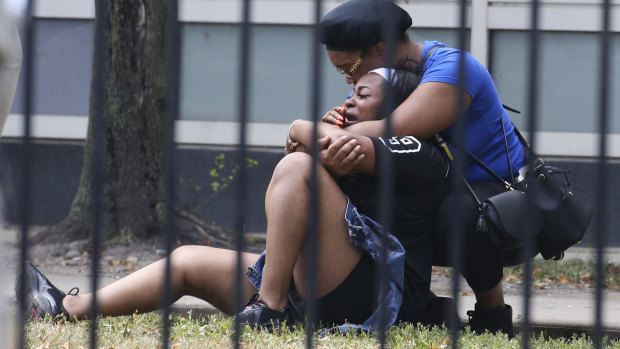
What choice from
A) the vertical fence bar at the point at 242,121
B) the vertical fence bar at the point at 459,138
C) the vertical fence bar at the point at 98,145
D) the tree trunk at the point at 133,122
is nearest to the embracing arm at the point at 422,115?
the vertical fence bar at the point at 459,138

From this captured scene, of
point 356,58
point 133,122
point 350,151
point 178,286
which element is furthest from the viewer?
point 133,122

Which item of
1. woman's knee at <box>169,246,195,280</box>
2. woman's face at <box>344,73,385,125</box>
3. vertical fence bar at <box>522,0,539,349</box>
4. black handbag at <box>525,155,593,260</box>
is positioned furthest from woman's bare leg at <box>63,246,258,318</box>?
vertical fence bar at <box>522,0,539,349</box>

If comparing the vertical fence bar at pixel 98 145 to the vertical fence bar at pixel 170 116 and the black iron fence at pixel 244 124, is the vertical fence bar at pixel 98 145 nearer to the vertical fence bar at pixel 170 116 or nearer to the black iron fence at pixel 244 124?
the black iron fence at pixel 244 124

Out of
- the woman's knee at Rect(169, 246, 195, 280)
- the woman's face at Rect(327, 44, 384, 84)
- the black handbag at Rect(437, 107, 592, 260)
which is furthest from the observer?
the woman's face at Rect(327, 44, 384, 84)

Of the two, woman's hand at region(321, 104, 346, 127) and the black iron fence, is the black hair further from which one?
the black iron fence

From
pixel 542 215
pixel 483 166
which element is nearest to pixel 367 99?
pixel 483 166

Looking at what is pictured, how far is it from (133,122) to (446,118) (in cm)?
410

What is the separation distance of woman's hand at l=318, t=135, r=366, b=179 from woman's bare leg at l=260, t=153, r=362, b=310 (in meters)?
0.04

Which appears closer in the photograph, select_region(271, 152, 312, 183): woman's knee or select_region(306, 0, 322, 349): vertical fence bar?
select_region(306, 0, 322, 349): vertical fence bar

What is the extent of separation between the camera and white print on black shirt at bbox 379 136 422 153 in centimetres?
315

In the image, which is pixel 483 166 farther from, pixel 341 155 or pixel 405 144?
pixel 341 155

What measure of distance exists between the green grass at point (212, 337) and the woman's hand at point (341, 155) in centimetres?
61

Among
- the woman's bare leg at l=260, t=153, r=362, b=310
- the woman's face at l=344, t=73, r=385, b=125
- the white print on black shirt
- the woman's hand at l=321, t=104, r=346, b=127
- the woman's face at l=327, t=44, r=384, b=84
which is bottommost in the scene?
the woman's bare leg at l=260, t=153, r=362, b=310

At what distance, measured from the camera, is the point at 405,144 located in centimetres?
318
